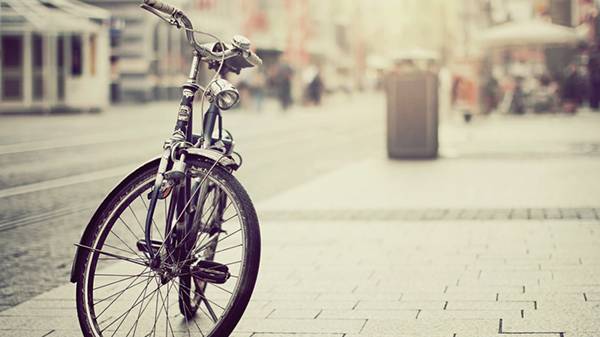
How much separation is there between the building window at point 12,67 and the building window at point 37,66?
1.24ft

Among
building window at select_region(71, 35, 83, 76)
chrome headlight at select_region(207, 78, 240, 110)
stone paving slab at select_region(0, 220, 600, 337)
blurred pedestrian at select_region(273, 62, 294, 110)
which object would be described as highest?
building window at select_region(71, 35, 83, 76)

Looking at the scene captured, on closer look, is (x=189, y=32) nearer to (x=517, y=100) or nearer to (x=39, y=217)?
(x=39, y=217)

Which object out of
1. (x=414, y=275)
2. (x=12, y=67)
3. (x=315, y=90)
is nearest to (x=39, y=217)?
(x=414, y=275)

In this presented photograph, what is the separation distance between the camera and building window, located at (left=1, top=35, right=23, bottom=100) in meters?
34.3

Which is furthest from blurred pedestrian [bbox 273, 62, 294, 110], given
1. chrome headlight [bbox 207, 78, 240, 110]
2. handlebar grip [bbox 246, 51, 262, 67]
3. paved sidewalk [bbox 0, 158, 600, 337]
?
chrome headlight [bbox 207, 78, 240, 110]

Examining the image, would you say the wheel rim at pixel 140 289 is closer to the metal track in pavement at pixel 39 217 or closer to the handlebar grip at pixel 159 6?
the handlebar grip at pixel 159 6

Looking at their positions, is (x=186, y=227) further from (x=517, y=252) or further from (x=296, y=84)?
(x=296, y=84)

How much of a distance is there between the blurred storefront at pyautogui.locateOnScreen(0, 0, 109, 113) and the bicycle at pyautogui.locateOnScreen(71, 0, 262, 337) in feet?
96.7

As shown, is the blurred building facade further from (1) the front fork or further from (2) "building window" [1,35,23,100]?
(1) the front fork

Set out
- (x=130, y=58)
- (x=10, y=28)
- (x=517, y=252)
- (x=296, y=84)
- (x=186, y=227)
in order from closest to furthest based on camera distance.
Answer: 1. (x=186, y=227)
2. (x=517, y=252)
3. (x=10, y=28)
4. (x=130, y=58)
5. (x=296, y=84)

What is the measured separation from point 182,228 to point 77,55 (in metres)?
32.0

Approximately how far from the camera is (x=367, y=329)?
4.97 metres

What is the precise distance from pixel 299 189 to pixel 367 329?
6.72 meters

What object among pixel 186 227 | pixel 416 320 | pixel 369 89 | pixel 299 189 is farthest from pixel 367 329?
pixel 369 89
